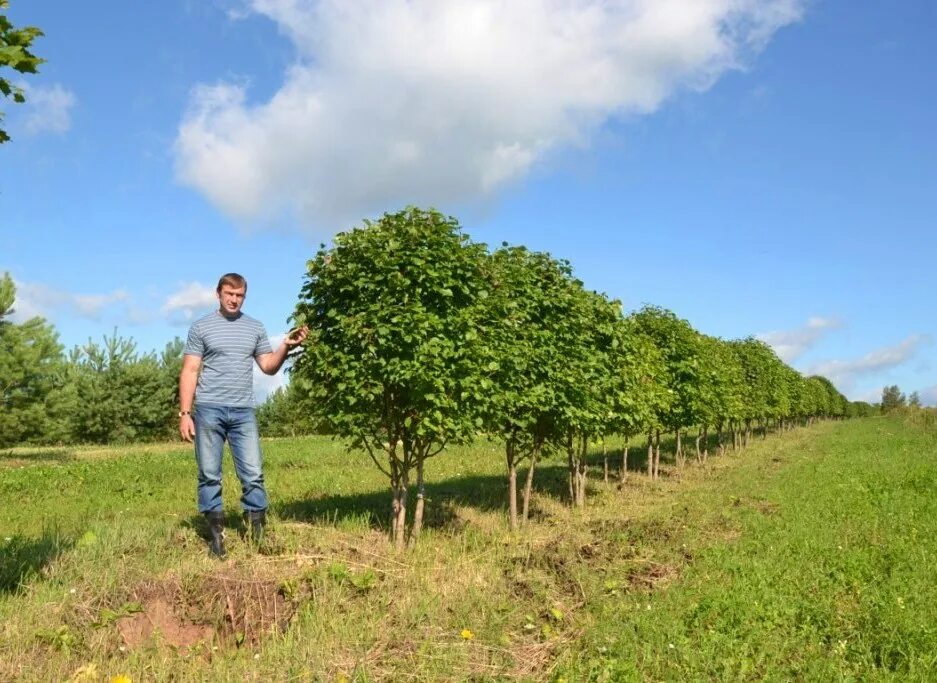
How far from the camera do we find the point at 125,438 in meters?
41.6

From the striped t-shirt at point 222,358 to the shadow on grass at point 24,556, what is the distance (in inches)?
77.1

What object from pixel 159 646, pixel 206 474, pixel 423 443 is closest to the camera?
pixel 159 646

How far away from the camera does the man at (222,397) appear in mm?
6465

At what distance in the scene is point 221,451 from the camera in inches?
258

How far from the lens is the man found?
6.46 meters

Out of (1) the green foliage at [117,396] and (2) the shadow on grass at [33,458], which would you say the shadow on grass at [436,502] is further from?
(1) the green foliage at [117,396]

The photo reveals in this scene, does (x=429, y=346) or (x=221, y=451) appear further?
(x=429, y=346)

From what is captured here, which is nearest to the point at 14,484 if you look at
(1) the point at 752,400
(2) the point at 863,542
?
(2) the point at 863,542

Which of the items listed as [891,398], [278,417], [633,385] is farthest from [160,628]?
[891,398]

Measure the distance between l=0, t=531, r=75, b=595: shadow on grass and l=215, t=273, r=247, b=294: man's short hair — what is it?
9.34ft

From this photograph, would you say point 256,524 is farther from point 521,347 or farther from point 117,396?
point 117,396

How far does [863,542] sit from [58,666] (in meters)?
7.95

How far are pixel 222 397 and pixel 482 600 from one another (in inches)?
118

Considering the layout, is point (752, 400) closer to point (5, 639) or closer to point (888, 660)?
point (888, 660)
